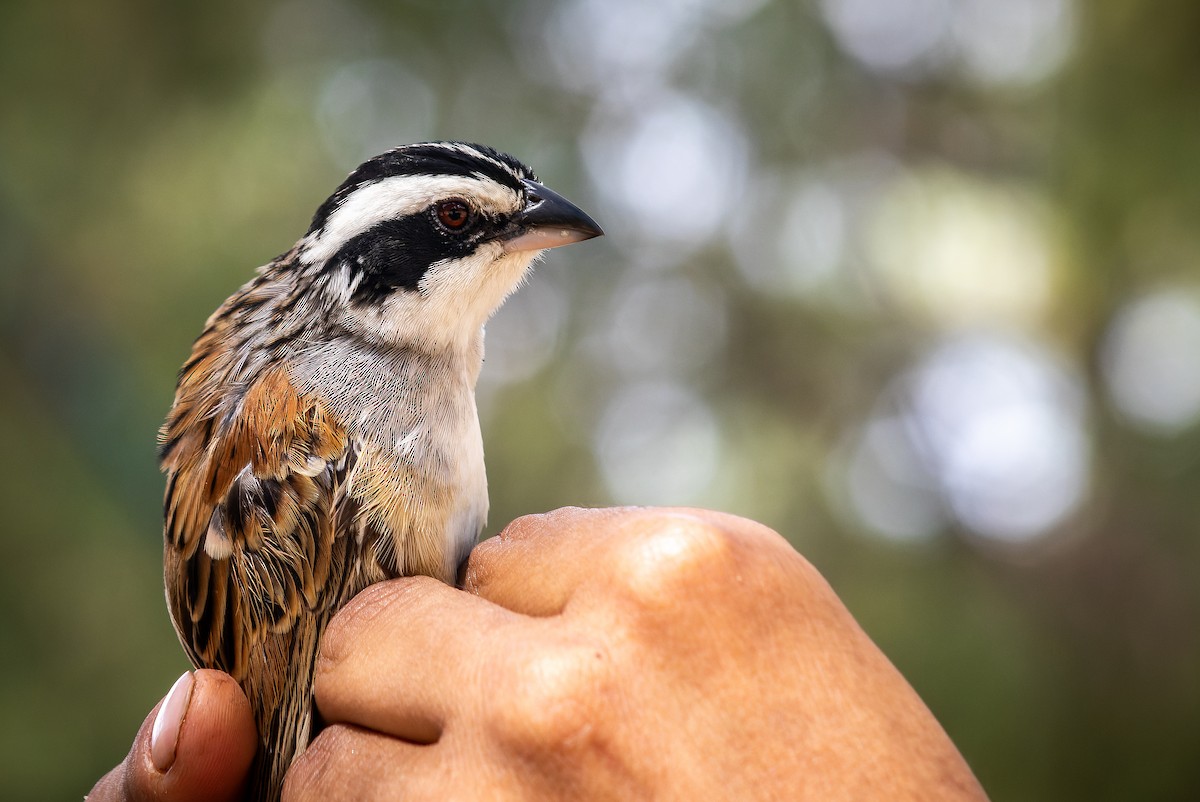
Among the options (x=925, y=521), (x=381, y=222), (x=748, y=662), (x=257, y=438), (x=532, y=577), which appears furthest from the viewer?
(x=925, y=521)

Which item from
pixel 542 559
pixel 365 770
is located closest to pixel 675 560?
pixel 542 559

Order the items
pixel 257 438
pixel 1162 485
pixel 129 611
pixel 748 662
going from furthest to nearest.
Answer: pixel 1162 485 → pixel 129 611 → pixel 257 438 → pixel 748 662

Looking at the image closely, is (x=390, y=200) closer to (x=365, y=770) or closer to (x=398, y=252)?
(x=398, y=252)

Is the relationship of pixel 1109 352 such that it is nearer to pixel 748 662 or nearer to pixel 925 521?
pixel 925 521

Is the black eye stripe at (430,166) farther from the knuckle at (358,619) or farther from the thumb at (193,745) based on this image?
the thumb at (193,745)

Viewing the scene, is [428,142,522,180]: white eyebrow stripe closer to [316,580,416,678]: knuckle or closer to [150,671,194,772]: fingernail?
[316,580,416,678]: knuckle

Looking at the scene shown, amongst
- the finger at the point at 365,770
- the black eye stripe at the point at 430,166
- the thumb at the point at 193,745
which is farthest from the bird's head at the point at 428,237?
the finger at the point at 365,770

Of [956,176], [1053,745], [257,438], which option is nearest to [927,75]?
[956,176]
